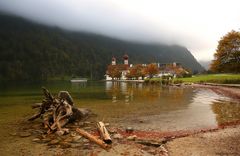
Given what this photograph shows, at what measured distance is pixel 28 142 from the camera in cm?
1991

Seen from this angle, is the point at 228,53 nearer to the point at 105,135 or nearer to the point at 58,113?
the point at 58,113

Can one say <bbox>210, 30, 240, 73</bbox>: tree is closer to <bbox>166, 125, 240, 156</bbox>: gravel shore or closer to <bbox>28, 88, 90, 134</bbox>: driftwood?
<bbox>28, 88, 90, 134</bbox>: driftwood

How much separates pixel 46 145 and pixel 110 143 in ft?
14.6

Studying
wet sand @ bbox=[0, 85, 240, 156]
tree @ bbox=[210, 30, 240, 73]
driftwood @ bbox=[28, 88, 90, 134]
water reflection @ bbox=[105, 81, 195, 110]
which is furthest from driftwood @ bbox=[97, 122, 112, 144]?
tree @ bbox=[210, 30, 240, 73]

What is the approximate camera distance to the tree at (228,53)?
8227 centimetres

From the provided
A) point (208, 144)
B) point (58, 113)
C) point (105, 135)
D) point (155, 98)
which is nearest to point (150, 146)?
point (105, 135)

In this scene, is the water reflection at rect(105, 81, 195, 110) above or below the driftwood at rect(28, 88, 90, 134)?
below

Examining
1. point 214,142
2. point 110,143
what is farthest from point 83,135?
point 214,142

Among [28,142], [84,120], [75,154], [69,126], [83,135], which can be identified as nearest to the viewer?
[75,154]

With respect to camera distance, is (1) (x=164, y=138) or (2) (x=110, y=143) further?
(1) (x=164, y=138)

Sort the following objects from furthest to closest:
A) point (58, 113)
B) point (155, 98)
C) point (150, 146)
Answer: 1. point (155, 98)
2. point (58, 113)
3. point (150, 146)

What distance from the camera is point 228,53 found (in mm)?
84125

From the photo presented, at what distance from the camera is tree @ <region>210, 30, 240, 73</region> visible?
8227 cm

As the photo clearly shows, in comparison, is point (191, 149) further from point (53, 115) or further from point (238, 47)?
point (238, 47)
